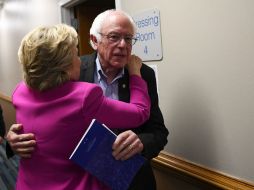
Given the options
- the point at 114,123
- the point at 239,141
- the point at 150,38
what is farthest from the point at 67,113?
the point at 150,38

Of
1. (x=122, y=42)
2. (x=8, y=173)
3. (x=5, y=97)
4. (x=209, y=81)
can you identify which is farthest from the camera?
(x=5, y=97)

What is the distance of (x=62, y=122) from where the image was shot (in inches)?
37.0

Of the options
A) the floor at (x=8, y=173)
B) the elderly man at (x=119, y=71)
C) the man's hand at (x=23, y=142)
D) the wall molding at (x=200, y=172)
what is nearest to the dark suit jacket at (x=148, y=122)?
the elderly man at (x=119, y=71)

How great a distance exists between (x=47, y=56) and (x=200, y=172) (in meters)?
1.01

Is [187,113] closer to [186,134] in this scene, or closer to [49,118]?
A: [186,134]

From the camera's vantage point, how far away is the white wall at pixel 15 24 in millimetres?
3609

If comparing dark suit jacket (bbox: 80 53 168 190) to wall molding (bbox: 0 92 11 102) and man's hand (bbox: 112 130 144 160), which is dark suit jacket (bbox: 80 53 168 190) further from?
wall molding (bbox: 0 92 11 102)

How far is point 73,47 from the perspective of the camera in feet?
3.20

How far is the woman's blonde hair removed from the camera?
36.6 inches

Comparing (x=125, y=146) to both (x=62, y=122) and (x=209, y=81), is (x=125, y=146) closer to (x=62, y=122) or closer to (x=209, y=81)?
(x=62, y=122)

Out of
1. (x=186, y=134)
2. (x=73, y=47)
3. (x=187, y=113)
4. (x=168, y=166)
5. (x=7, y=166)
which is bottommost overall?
(x=7, y=166)

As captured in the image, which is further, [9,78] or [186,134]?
[9,78]

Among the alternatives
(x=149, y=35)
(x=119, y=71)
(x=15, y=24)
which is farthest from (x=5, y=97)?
(x=119, y=71)

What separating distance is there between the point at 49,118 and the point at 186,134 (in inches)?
36.6
